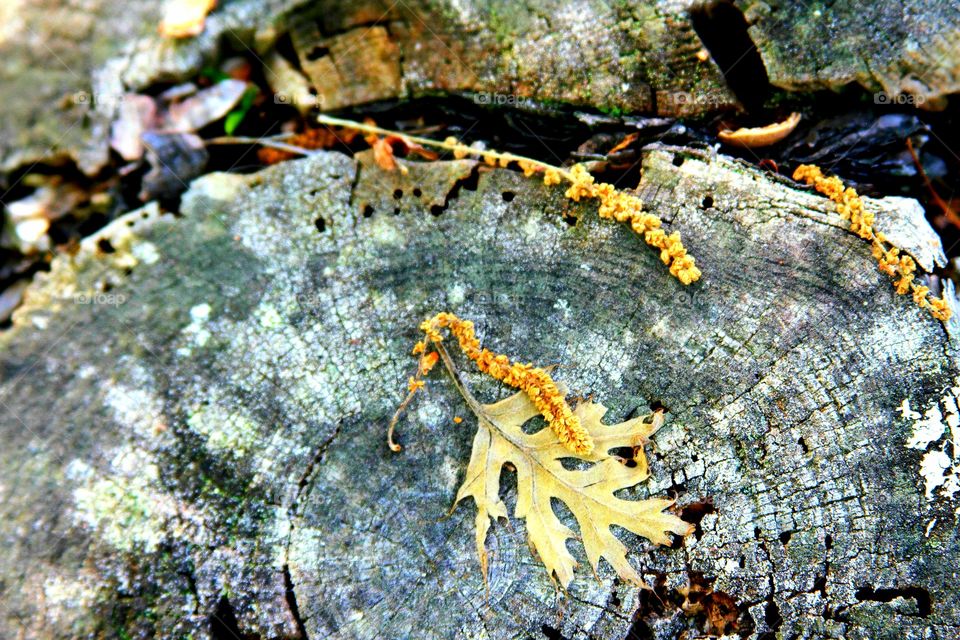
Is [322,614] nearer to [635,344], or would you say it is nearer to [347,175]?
[635,344]

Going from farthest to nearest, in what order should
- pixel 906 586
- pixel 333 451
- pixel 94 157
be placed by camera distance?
pixel 94 157 < pixel 333 451 < pixel 906 586

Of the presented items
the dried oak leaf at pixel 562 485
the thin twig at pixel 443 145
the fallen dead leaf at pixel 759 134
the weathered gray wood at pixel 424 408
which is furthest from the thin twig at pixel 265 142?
the fallen dead leaf at pixel 759 134

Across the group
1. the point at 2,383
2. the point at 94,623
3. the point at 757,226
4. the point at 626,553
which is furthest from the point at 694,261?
the point at 2,383

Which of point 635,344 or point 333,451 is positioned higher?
point 333,451

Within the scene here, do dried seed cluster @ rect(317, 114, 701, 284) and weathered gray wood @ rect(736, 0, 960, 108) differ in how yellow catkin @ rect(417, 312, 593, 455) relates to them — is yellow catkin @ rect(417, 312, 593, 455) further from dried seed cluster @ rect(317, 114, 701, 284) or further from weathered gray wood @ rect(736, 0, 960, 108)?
weathered gray wood @ rect(736, 0, 960, 108)

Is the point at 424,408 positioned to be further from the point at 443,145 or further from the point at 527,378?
the point at 443,145

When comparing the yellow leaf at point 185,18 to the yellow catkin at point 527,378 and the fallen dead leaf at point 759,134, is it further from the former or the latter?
the fallen dead leaf at point 759,134
